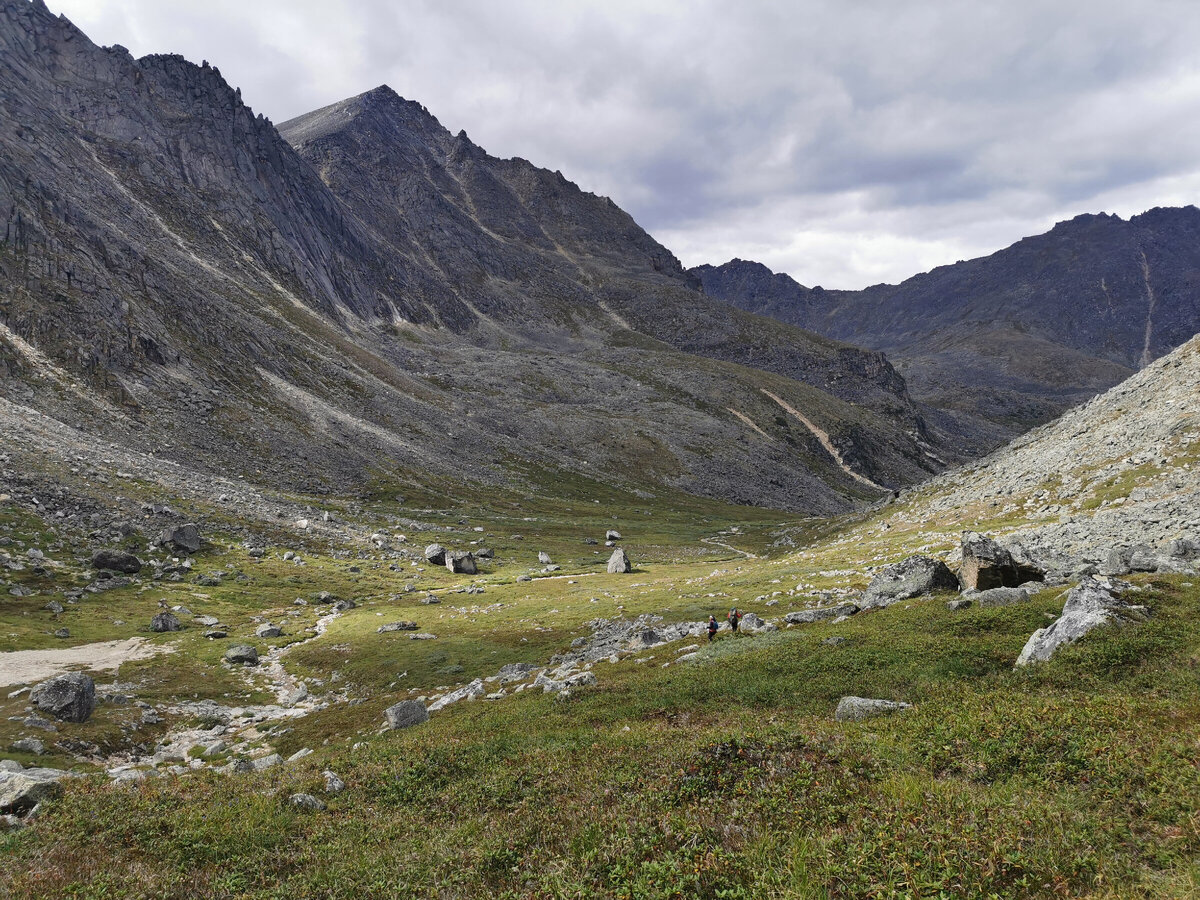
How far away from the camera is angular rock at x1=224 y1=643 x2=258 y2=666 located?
41188 mm

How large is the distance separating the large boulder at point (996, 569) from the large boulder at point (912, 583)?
1.37 meters

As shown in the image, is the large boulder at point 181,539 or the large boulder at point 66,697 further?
the large boulder at point 181,539

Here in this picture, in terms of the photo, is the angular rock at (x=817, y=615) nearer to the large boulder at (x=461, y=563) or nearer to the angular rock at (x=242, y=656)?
the angular rock at (x=242, y=656)

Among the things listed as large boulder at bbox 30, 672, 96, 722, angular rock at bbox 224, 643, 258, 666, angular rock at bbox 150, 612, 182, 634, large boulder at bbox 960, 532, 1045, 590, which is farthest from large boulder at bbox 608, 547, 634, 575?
A: large boulder at bbox 30, 672, 96, 722

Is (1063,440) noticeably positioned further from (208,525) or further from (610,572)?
(208,525)

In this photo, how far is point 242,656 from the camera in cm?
4138

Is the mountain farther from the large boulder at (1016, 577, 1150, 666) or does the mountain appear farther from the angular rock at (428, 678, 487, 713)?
the large boulder at (1016, 577, 1150, 666)

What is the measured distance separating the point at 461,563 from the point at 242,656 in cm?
3573

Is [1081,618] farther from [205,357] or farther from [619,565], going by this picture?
[205,357]

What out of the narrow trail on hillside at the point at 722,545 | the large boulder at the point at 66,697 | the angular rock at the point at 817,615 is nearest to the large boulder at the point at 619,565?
the narrow trail on hillside at the point at 722,545

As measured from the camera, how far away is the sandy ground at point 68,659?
34125 millimetres

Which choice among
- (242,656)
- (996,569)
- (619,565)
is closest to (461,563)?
(619,565)

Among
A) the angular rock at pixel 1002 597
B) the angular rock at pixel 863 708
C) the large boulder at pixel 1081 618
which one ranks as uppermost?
the large boulder at pixel 1081 618

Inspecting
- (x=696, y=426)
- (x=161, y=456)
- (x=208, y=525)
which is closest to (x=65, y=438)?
(x=161, y=456)
